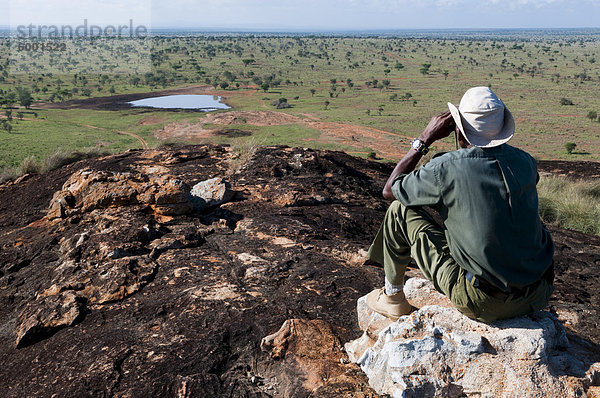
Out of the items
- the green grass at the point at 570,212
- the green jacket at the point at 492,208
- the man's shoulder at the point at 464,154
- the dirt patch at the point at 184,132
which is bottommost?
the dirt patch at the point at 184,132

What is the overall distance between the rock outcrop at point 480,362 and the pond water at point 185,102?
125 feet

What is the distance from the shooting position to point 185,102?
44625 millimetres

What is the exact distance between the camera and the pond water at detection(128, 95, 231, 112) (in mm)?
41219

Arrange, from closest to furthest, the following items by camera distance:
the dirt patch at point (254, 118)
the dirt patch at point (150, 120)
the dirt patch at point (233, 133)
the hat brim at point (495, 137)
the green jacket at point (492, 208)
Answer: the green jacket at point (492, 208), the hat brim at point (495, 137), the dirt patch at point (233, 133), the dirt patch at point (254, 118), the dirt patch at point (150, 120)

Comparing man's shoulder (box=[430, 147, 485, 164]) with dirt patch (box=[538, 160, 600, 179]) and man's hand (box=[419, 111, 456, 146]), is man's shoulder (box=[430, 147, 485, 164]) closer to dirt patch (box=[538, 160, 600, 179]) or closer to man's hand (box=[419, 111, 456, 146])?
man's hand (box=[419, 111, 456, 146])

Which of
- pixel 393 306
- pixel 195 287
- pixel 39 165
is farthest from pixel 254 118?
pixel 393 306

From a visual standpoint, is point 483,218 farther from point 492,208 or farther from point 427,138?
point 427,138

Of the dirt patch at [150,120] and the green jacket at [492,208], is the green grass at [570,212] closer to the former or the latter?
the green jacket at [492,208]

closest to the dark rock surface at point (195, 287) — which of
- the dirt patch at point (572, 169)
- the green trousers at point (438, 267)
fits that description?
the green trousers at point (438, 267)

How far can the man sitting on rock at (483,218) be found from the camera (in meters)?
2.41

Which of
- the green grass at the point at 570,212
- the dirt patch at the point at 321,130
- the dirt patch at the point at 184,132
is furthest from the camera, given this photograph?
the dirt patch at the point at 184,132

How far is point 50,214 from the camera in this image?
670 cm

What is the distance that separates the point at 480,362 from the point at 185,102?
44948mm

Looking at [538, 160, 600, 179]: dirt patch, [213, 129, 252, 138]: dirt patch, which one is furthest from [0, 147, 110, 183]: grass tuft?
[538, 160, 600, 179]: dirt patch
